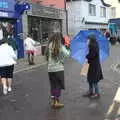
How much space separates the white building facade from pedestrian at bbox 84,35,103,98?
35572mm

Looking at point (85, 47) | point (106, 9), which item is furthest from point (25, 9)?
point (106, 9)

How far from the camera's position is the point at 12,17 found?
96.4 feet

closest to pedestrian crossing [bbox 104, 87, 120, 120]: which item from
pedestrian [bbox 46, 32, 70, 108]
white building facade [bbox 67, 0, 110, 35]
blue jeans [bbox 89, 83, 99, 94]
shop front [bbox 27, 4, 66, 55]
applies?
blue jeans [bbox 89, 83, 99, 94]

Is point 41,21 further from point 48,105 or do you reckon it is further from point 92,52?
point 48,105

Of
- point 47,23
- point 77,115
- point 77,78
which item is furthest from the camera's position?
point 47,23

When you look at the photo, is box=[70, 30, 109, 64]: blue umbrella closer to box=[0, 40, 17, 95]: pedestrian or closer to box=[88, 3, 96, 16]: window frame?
box=[0, 40, 17, 95]: pedestrian

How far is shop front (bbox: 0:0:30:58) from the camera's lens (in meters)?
28.2

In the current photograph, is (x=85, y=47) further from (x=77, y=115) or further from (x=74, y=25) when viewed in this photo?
(x=74, y=25)

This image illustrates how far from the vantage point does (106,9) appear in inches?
2490

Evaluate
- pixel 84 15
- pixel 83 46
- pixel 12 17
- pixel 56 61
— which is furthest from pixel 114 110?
pixel 84 15

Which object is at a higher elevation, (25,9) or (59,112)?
(25,9)

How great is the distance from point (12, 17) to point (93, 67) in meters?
17.7

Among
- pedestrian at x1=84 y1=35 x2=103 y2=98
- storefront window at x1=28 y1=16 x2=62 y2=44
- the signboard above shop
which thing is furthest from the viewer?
storefront window at x1=28 y1=16 x2=62 y2=44

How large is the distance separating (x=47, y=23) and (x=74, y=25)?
43.4 ft
